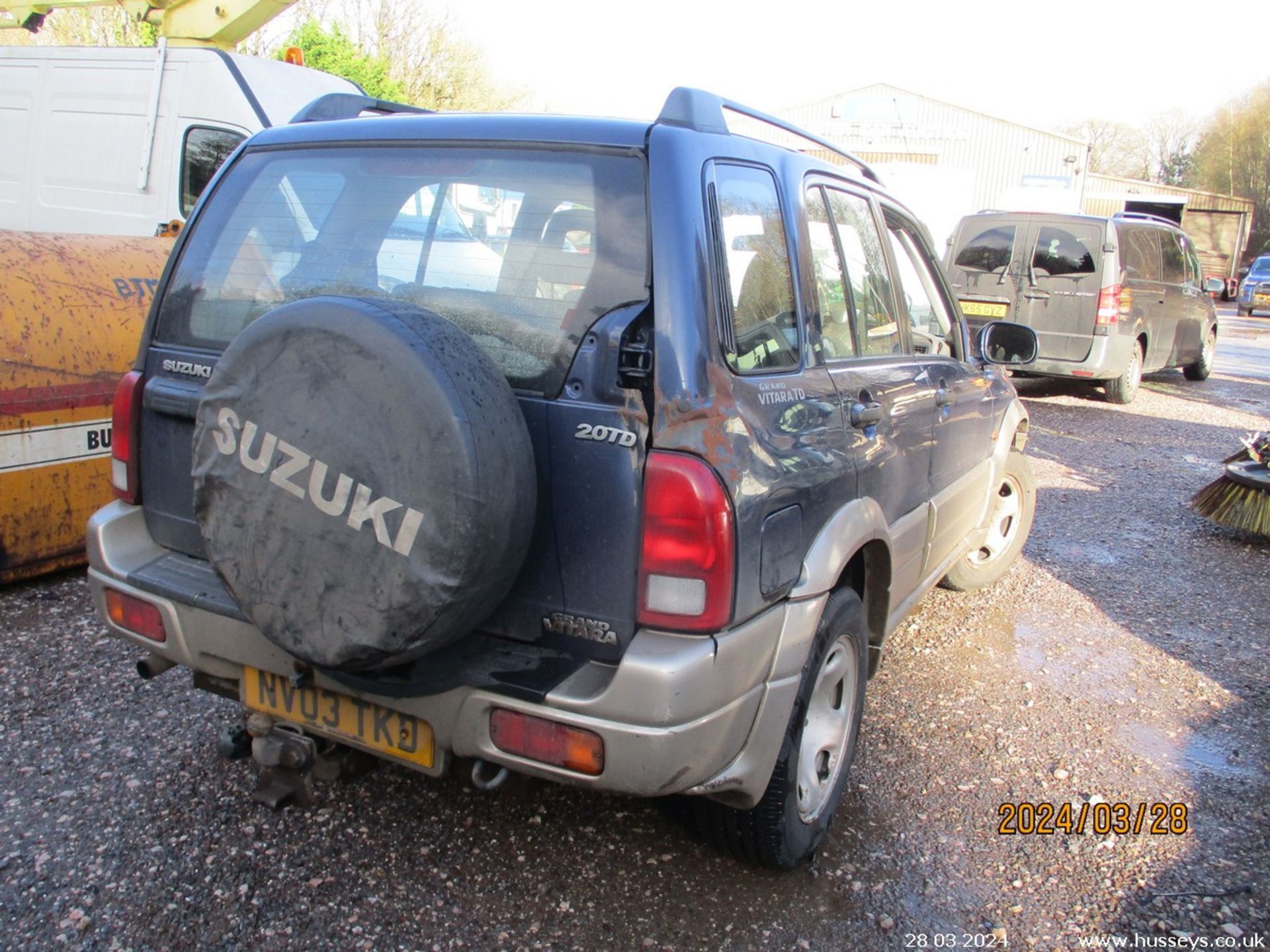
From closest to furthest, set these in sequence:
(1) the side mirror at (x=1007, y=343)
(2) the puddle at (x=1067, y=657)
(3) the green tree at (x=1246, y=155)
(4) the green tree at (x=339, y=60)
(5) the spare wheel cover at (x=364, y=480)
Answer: (5) the spare wheel cover at (x=364, y=480) → (2) the puddle at (x=1067, y=657) → (1) the side mirror at (x=1007, y=343) → (4) the green tree at (x=339, y=60) → (3) the green tree at (x=1246, y=155)

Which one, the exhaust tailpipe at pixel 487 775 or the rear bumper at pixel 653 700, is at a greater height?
the rear bumper at pixel 653 700

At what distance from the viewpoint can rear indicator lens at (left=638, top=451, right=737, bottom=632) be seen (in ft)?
6.57

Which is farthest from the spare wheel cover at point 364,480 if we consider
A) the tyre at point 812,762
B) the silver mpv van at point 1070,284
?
the silver mpv van at point 1070,284

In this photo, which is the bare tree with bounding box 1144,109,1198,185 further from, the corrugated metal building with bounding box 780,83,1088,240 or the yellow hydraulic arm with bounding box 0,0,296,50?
the yellow hydraulic arm with bounding box 0,0,296,50

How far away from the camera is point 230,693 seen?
2516 mm

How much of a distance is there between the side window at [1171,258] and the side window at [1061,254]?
2174 millimetres

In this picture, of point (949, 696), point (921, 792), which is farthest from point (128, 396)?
point (949, 696)

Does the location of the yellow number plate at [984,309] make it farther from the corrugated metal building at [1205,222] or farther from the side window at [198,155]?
the corrugated metal building at [1205,222]

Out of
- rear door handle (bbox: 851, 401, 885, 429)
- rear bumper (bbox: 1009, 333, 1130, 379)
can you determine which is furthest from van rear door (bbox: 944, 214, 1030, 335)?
rear door handle (bbox: 851, 401, 885, 429)

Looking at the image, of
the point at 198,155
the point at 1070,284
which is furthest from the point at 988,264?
the point at 198,155

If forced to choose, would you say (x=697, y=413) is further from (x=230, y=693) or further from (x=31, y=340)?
(x=31, y=340)

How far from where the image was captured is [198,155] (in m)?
7.02

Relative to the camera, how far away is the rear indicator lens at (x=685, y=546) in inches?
78.9
